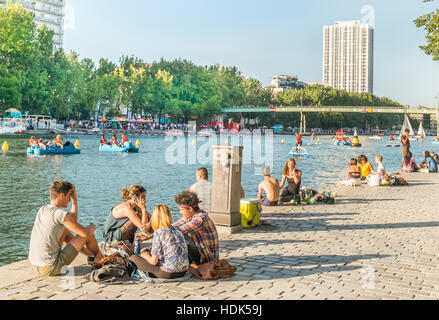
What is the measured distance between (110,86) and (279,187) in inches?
3178

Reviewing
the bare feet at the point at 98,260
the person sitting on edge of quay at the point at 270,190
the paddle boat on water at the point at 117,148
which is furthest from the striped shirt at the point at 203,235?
the paddle boat on water at the point at 117,148

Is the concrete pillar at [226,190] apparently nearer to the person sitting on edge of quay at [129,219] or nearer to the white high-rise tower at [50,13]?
the person sitting on edge of quay at [129,219]

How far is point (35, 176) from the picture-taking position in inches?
948

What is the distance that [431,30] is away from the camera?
19719 mm

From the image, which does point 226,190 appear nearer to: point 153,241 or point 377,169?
point 153,241

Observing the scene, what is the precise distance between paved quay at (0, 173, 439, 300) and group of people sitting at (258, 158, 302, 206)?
0.86 meters

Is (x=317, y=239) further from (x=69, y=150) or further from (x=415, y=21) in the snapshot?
(x=69, y=150)

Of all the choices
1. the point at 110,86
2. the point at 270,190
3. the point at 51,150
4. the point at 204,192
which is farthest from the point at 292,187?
the point at 110,86

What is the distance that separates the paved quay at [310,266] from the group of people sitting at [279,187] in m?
0.86

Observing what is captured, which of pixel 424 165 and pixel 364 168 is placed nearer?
pixel 364 168

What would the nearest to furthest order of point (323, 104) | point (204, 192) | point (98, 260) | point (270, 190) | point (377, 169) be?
point (98, 260)
point (204, 192)
point (270, 190)
point (377, 169)
point (323, 104)

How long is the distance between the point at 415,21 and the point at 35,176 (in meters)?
18.4
